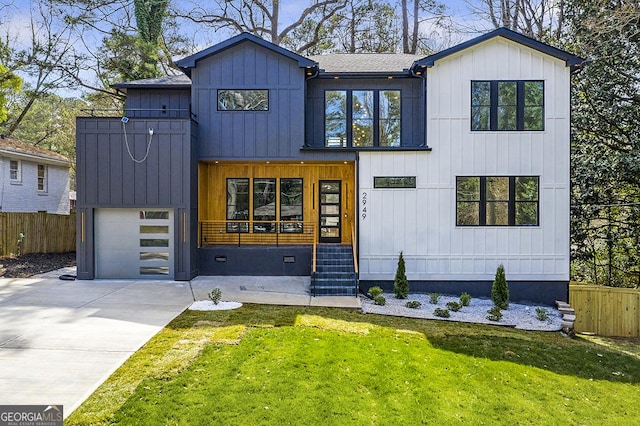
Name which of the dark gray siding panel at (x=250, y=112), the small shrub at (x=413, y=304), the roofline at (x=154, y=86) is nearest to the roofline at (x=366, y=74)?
the dark gray siding panel at (x=250, y=112)

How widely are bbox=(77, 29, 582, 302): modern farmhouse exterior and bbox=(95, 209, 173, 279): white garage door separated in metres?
0.03

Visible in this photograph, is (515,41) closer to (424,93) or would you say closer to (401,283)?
(424,93)

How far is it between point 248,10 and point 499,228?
1763cm

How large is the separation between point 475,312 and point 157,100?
35.9 ft

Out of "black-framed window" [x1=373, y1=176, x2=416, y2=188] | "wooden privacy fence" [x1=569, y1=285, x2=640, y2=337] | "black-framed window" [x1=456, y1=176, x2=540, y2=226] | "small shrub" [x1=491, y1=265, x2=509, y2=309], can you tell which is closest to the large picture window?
"black-framed window" [x1=373, y1=176, x2=416, y2=188]

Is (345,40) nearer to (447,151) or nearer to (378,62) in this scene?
(378,62)

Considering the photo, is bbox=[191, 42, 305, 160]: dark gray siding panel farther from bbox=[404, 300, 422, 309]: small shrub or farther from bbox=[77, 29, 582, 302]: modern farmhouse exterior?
bbox=[404, 300, 422, 309]: small shrub

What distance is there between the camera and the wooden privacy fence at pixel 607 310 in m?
10.5

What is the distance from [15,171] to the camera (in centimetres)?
1842

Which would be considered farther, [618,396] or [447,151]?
[447,151]

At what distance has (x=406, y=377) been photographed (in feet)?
17.4

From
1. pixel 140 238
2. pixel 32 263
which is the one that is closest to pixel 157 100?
pixel 140 238

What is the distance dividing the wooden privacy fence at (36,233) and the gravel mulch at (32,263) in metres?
0.37

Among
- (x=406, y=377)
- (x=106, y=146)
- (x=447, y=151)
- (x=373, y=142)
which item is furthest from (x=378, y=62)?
(x=406, y=377)
